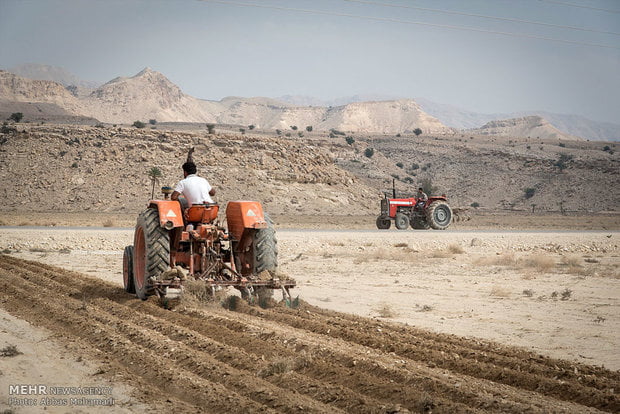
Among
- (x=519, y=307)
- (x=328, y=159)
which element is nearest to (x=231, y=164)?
(x=328, y=159)

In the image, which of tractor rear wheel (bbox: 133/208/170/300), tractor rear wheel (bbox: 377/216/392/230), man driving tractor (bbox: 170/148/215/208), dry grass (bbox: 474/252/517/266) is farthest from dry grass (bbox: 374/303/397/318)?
tractor rear wheel (bbox: 377/216/392/230)

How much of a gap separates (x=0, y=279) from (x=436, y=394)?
11.2 metres

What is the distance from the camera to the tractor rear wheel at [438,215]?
3644 centimetres

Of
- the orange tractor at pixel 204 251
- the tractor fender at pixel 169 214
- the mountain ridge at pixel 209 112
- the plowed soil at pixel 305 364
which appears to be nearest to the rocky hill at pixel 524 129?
the mountain ridge at pixel 209 112

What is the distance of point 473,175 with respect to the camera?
84.8 m

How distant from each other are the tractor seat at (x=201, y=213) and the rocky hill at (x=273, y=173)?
46.7m

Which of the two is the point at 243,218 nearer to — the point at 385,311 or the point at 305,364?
the point at 385,311

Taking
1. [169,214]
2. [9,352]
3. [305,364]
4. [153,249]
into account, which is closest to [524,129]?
[169,214]

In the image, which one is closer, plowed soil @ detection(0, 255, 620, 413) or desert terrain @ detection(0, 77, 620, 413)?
plowed soil @ detection(0, 255, 620, 413)

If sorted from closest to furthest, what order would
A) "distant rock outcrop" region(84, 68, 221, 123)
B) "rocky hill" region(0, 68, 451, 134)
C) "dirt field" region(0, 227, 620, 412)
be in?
"dirt field" region(0, 227, 620, 412)
"rocky hill" region(0, 68, 451, 134)
"distant rock outcrop" region(84, 68, 221, 123)

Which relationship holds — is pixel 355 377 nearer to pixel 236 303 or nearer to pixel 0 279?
pixel 236 303

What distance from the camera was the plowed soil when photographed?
6.50 m

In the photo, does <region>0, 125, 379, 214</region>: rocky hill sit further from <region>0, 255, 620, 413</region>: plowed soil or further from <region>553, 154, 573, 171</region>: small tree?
<region>0, 255, 620, 413</region>: plowed soil

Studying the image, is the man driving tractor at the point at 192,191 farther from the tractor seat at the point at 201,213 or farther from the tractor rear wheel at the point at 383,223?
the tractor rear wheel at the point at 383,223
